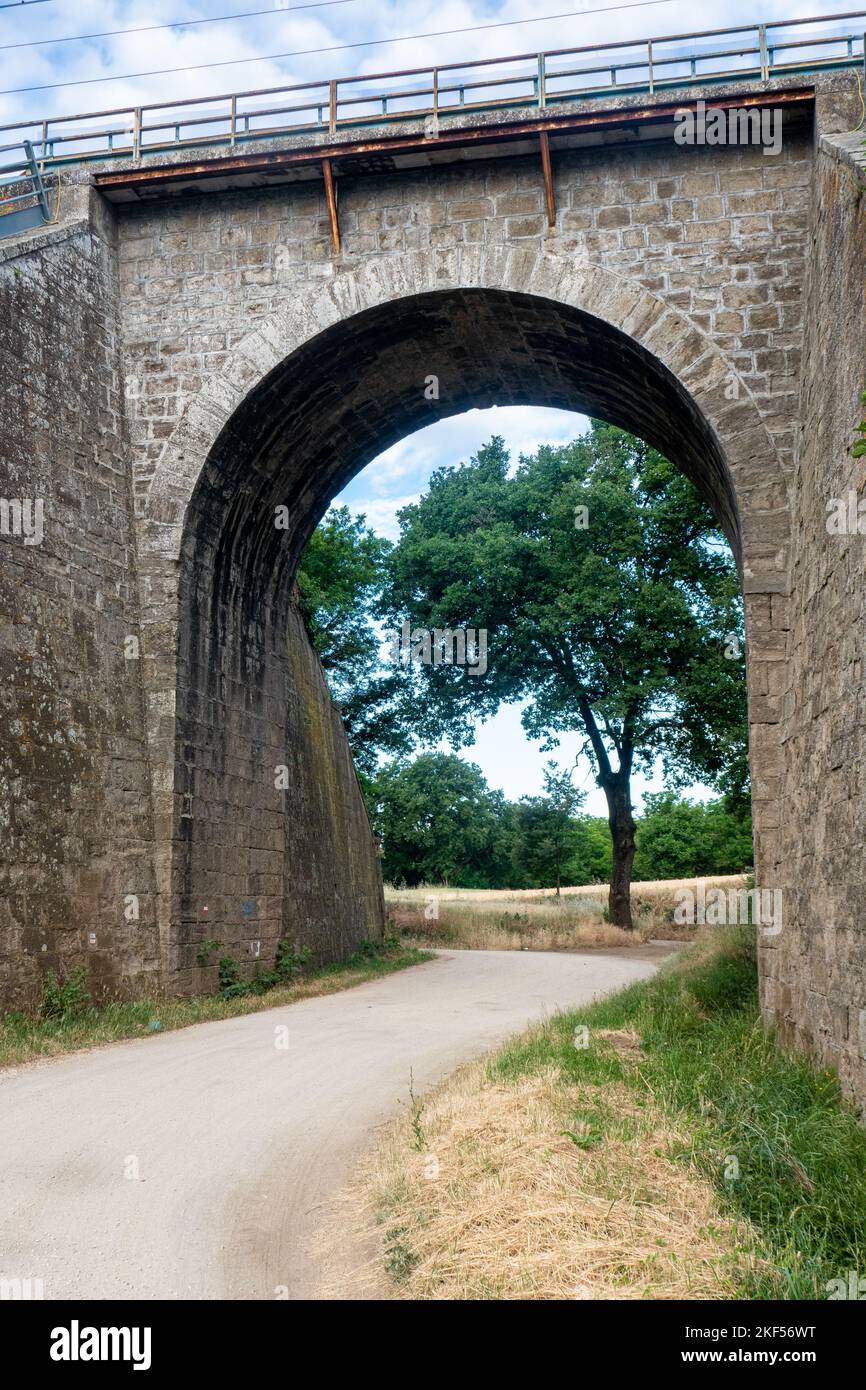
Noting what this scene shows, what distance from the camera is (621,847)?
92.2 ft

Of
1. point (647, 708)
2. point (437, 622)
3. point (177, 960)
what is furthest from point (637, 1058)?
point (437, 622)

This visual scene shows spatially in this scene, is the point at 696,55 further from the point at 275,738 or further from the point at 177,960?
the point at 177,960

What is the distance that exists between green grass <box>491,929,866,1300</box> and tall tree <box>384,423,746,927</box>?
1593 cm

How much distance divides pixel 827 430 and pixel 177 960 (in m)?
8.61

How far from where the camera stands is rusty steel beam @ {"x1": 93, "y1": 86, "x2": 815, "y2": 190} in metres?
12.0

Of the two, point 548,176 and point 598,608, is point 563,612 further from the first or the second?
point 548,176

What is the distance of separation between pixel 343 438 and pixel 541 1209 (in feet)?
41.4

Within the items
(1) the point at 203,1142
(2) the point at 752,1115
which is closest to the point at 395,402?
(1) the point at 203,1142

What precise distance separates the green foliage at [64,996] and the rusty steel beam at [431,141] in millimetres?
9172

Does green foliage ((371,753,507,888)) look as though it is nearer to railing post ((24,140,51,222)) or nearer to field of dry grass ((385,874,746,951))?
field of dry grass ((385,874,746,951))

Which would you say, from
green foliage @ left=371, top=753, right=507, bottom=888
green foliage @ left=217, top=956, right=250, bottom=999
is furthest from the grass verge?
green foliage @ left=371, top=753, right=507, bottom=888

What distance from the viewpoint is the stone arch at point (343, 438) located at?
11539 mm

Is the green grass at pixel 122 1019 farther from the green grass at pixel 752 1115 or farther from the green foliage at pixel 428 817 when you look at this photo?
the green foliage at pixel 428 817

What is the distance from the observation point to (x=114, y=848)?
39.5 feet
